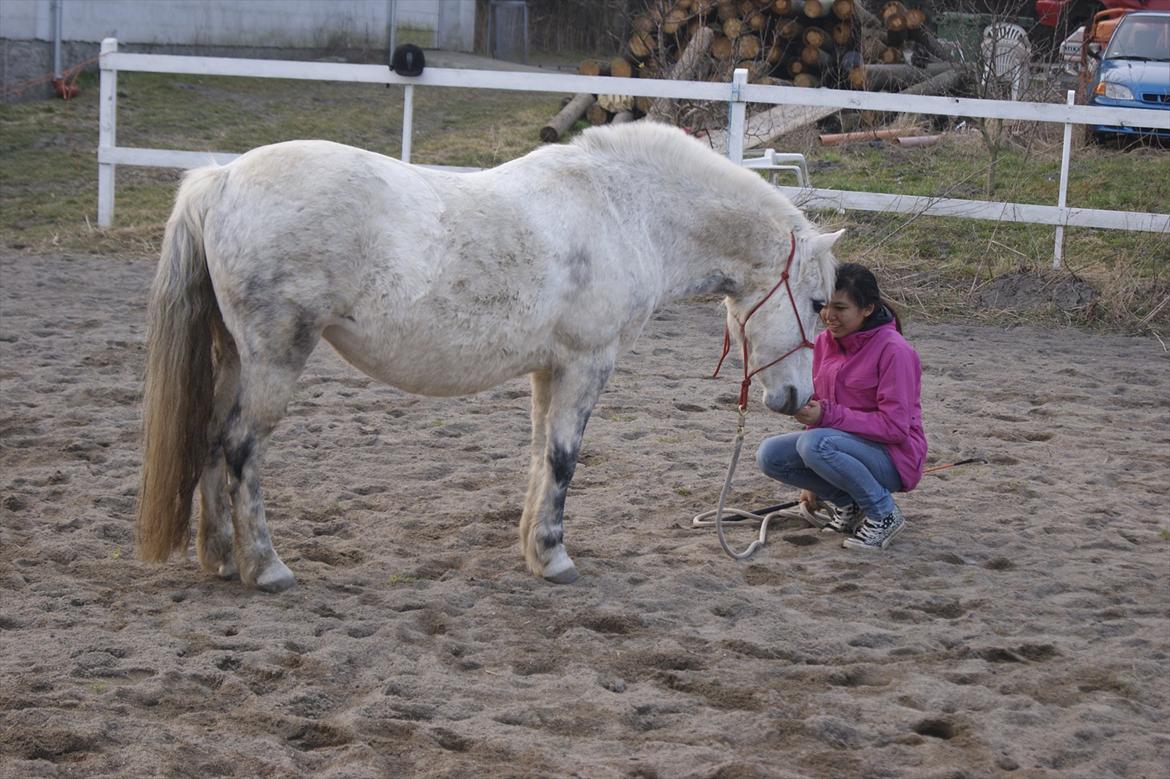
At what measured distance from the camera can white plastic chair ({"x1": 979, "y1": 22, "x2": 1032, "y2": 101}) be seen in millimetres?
13221

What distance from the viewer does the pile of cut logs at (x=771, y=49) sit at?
1393cm

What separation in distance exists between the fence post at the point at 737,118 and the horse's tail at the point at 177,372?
603 cm

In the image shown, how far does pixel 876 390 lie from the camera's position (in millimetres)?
4715

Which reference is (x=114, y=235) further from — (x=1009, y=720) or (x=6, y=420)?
(x=1009, y=720)

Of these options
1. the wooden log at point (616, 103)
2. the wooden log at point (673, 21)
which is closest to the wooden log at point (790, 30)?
the wooden log at point (673, 21)

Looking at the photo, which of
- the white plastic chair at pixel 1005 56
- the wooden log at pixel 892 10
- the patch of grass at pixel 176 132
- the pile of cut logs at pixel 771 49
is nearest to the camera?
the patch of grass at pixel 176 132

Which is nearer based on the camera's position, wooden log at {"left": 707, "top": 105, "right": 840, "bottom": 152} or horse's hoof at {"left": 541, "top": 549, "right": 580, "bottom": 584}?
horse's hoof at {"left": 541, "top": 549, "right": 580, "bottom": 584}

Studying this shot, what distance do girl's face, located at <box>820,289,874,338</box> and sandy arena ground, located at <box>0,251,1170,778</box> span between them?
0.86 m

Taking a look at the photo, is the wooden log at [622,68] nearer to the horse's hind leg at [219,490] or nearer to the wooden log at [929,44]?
the wooden log at [929,44]

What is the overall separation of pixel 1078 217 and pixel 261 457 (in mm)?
7255

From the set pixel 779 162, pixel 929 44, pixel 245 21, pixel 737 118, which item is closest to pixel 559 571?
pixel 737 118

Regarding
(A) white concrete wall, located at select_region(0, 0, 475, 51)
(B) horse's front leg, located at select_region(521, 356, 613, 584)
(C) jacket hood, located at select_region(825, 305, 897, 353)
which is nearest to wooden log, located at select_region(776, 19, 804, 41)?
(A) white concrete wall, located at select_region(0, 0, 475, 51)

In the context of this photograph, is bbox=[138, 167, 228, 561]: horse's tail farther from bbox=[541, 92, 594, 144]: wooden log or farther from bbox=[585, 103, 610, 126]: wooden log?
bbox=[585, 103, 610, 126]: wooden log

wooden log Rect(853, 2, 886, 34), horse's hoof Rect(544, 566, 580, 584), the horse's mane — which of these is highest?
wooden log Rect(853, 2, 886, 34)
